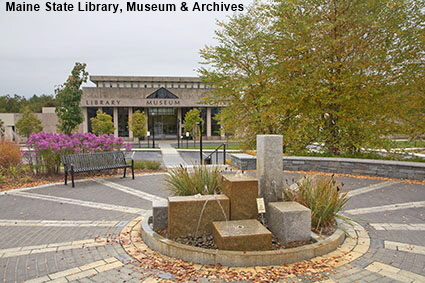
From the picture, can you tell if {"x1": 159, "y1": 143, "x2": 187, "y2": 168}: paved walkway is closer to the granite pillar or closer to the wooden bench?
the wooden bench

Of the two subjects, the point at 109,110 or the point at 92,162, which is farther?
the point at 109,110

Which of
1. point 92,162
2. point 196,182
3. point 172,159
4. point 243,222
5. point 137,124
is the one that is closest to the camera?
point 243,222

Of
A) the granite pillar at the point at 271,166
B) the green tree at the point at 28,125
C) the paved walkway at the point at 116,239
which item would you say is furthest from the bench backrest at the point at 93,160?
the green tree at the point at 28,125

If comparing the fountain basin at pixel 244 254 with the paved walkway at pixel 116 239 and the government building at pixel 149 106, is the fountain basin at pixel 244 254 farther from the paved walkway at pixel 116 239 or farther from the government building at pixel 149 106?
the government building at pixel 149 106

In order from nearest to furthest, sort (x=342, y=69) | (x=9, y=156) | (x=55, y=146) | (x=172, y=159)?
1. (x=55, y=146)
2. (x=9, y=156)
3. (x=342, y=69)
4. (x=172, y=159)

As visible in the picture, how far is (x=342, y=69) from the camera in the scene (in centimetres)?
1011

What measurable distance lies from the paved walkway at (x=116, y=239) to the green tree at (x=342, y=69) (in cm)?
329

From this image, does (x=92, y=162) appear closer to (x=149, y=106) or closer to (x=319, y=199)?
(x=319, y=199)

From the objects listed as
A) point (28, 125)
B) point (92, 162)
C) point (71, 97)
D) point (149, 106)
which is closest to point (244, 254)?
point (92, 162)

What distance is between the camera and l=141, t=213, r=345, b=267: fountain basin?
11.5 ft

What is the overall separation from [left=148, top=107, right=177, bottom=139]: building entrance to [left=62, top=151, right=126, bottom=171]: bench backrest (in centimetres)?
2990

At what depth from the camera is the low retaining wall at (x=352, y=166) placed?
8508mm

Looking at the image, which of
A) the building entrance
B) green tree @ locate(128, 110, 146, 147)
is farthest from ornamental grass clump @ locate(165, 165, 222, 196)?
the building entrance

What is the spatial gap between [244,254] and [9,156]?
32.5ft
